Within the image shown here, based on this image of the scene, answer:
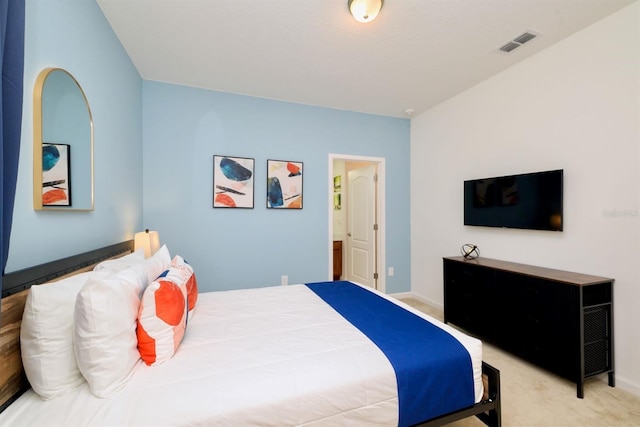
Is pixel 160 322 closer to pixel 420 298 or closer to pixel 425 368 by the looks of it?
pixel 425 368

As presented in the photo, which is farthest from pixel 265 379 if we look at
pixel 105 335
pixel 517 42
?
pixel 517 42

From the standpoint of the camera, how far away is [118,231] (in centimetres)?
218

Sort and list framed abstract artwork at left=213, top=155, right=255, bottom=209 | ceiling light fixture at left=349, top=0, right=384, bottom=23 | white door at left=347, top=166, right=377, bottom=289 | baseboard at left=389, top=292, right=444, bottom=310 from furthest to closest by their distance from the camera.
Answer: white door at left=347, top=166, right=377, bottom=289 < baseboard at left=389, top=292, right=444, bottom=310 < framed abstract artwork at left=213, top=155, right=255, bottom=209 < ceiling light fixture at left=349, top=0, right=384, bottom=23

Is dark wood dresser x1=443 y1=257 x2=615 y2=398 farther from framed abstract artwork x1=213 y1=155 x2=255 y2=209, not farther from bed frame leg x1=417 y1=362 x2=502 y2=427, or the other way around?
framed abstract artwork x1=213 y1=155 x2=255 y2=209

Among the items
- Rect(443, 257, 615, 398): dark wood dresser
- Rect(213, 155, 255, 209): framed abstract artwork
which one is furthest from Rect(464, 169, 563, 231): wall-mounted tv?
Rect(213, 155, 255, 209): framed abstract artwork

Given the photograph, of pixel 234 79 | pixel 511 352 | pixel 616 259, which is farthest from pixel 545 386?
pixel 234 79

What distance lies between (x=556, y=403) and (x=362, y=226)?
3024 millimetres

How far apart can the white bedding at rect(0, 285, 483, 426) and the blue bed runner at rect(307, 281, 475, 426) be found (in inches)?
2.1

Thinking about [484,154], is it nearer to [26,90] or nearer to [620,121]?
[620,121]

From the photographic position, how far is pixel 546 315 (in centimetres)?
212

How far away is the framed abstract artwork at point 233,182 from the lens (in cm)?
324

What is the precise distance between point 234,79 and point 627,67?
11.0 feet

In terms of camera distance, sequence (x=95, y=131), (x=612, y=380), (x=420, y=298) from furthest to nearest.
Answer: (x=420, y=298) → (x=612, y=380) → (x=95, y=131)

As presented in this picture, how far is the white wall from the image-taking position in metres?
1.97
